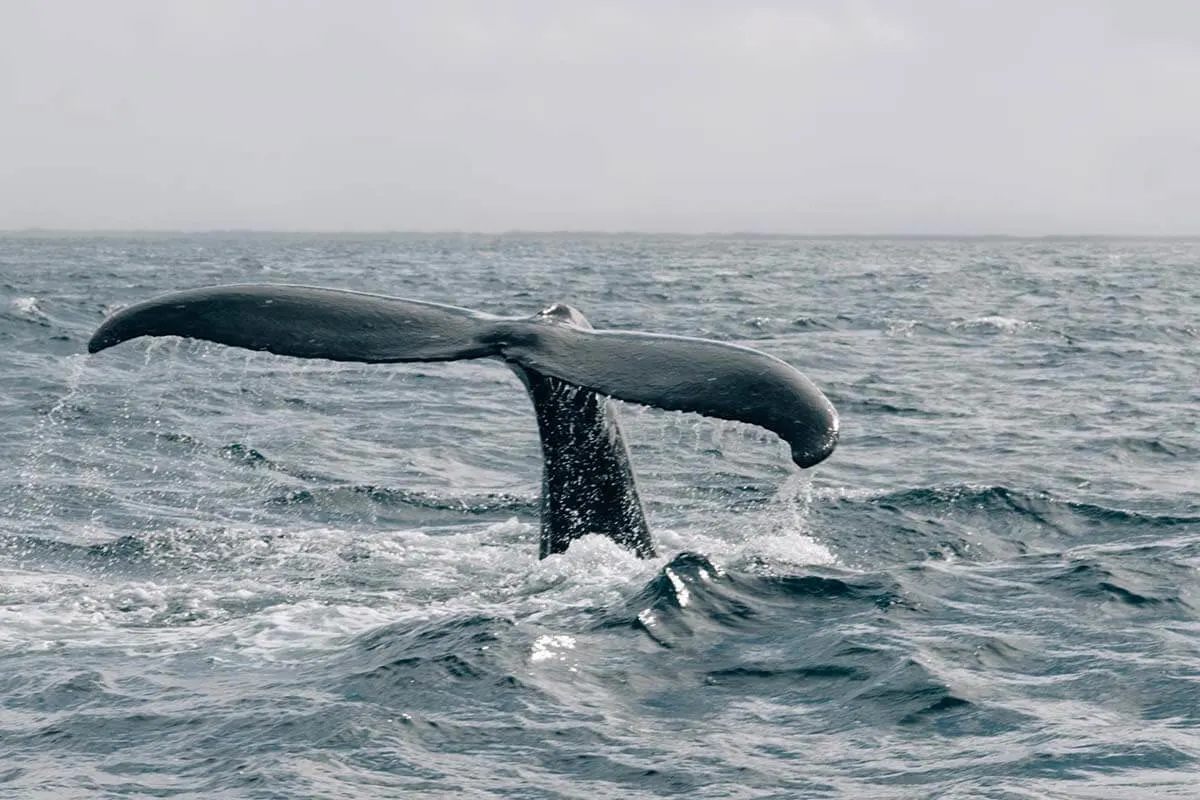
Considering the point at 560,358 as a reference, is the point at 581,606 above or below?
below

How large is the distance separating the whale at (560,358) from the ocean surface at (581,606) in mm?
292

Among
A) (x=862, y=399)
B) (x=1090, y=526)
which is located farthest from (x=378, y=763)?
(x=862, y=399)

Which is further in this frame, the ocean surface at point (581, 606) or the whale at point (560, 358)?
the whale at point (560, 358)

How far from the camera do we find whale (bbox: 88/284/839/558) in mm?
6438

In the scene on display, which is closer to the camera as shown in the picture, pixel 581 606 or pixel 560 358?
pixel 560 358

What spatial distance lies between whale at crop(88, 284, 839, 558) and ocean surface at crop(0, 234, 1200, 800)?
0.96 feet

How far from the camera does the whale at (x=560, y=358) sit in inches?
253

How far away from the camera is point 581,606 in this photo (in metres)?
7.83

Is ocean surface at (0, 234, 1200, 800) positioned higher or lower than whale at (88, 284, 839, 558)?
lower

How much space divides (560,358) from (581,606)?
1.22 m

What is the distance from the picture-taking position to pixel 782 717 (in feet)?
20.9

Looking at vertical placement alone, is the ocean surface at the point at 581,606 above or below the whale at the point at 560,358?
below

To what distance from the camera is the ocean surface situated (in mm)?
5879

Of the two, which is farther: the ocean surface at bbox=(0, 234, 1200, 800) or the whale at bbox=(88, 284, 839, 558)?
the whale at bbox=(88, 284, 839, 558)
